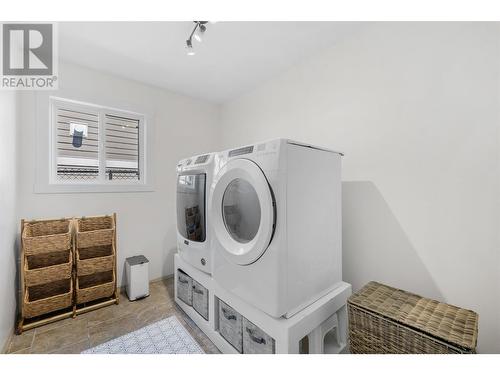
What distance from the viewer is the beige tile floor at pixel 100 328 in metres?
1.64

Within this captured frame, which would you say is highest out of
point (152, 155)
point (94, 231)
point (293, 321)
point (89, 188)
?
point (152, 155)

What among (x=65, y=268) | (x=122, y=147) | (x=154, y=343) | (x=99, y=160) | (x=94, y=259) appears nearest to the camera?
(x=154, y=343)

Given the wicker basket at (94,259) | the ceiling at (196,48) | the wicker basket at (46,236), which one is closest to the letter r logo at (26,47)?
the ceiling at (196,48)

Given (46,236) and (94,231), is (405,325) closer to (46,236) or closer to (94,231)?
(94,231)

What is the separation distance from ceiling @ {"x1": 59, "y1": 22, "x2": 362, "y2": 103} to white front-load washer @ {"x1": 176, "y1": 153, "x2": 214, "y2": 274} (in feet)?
3.37

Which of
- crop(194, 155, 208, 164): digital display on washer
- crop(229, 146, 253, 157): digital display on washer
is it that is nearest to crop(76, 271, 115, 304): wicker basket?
crop(194, 155, 208, 164): digital display on washer

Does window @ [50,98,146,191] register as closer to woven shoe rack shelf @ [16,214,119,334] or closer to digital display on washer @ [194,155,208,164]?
woven shoe rack shelf @ [16,214,119,334]

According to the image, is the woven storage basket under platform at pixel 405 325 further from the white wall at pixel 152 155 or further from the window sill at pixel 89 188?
the window sill at pixel 89 188

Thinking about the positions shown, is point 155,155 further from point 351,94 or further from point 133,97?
point 351,94

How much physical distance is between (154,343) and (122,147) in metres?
2.15

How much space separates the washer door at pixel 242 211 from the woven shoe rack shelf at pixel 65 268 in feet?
4.70

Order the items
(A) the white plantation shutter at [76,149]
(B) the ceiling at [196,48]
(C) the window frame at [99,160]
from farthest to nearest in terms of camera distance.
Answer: (A) the white plantation shutter at [76,149], (C) the window frame at [99,160], (B) the ceiling at [196,48]

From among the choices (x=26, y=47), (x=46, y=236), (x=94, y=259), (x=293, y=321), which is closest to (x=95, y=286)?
(x=94, y=259)

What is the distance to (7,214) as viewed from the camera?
168cm
